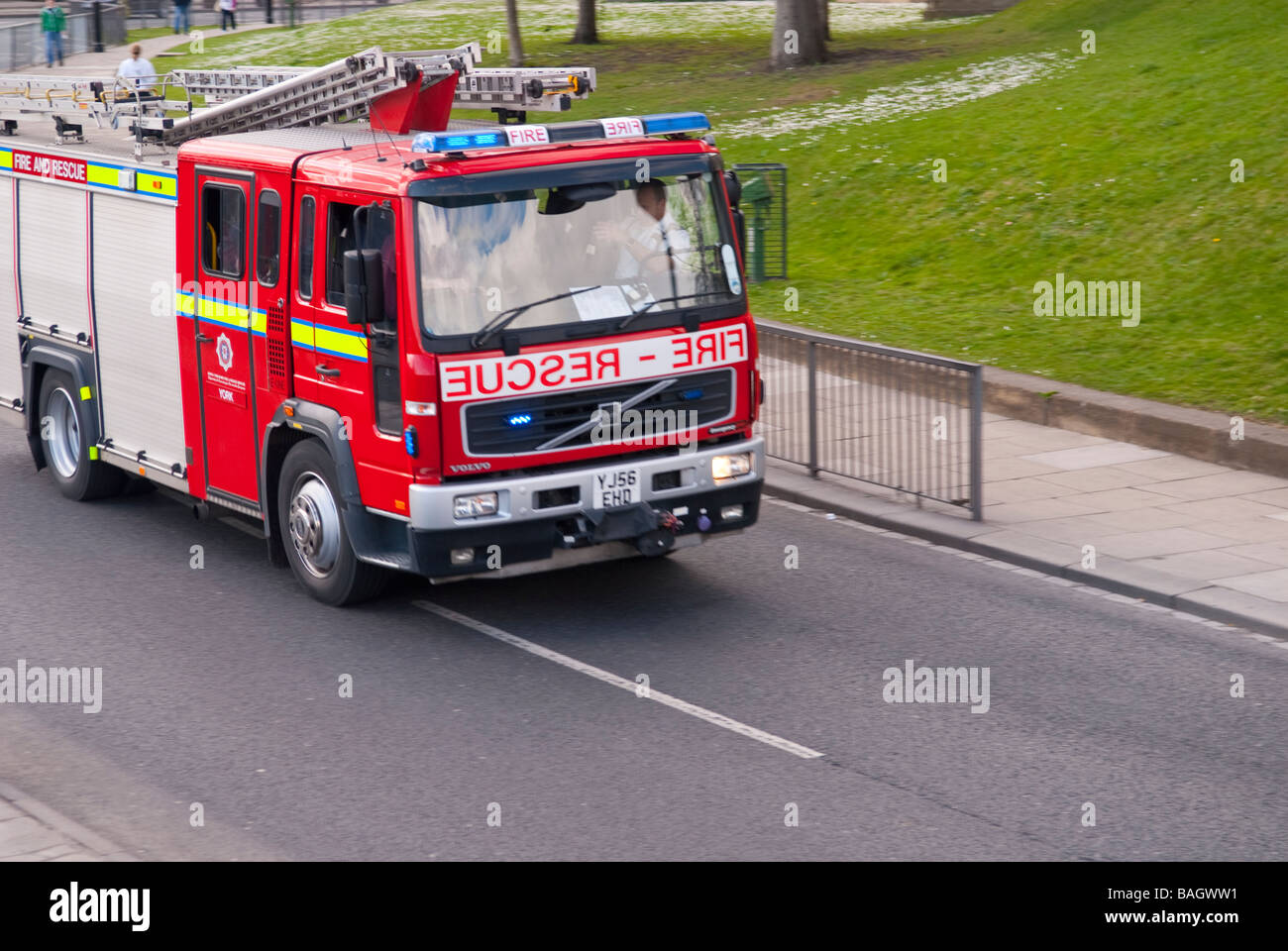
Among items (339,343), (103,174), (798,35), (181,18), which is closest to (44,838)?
(339,343)

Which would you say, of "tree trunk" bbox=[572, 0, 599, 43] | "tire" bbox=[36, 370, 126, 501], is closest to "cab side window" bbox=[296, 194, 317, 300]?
"tire" bbox=[36, 370, 126, 501]

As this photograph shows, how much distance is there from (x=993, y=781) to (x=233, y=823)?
319 cm

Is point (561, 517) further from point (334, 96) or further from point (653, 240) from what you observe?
point (334, 96)

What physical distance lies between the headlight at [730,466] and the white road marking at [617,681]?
54.7 inches

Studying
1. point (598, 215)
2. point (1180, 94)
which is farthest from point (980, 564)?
point (1180, 94)

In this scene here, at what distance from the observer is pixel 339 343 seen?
349 inches

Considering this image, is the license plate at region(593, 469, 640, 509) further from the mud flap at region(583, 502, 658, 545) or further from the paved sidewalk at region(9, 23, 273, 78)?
the paved sidewalk at region(9, 23, 273, 78)

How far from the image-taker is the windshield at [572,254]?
27.8 ft

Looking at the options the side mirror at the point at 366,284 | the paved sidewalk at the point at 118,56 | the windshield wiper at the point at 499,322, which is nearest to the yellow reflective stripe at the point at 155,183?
the side mirror at the point at 366,284

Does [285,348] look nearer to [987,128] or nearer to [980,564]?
[980,564]

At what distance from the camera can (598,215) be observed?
8.84m

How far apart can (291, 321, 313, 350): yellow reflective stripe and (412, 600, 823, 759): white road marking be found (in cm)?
166

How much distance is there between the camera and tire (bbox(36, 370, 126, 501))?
38.2 ft

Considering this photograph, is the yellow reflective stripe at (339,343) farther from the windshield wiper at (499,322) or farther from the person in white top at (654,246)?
the person in white top at (654,246)
